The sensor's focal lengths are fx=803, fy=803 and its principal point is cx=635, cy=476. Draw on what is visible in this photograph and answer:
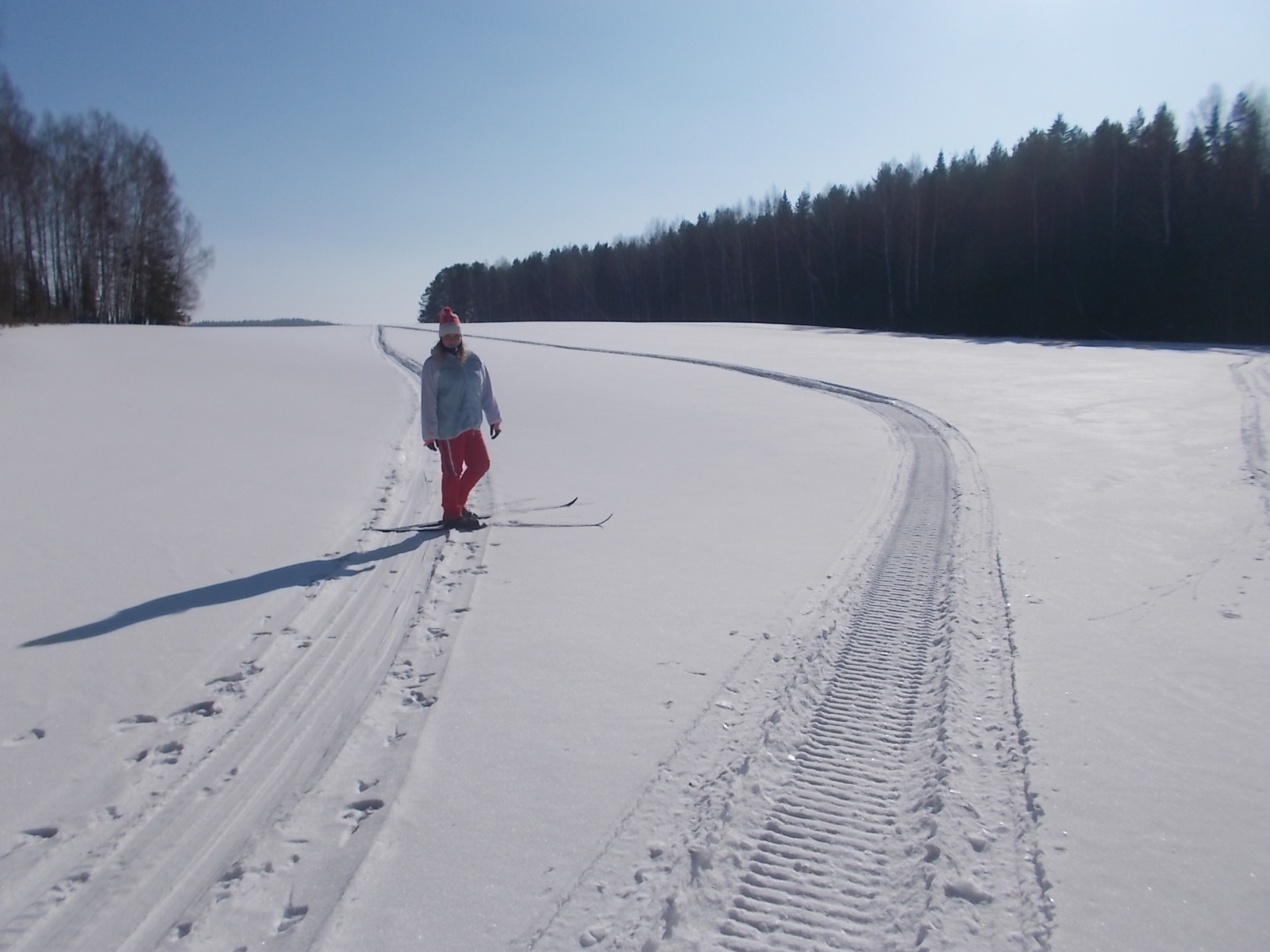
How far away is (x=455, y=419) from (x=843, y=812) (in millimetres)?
4214

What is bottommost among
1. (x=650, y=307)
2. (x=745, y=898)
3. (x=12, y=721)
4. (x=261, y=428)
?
(x=745, y=898)

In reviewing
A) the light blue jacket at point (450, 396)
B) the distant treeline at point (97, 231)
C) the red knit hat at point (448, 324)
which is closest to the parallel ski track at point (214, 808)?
the light blue jacket at point (450, 396)

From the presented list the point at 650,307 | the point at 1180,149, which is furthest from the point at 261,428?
the point at 650,307

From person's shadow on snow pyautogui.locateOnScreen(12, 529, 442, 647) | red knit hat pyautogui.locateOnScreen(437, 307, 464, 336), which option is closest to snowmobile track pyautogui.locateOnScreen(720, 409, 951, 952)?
person's shadow on snow pyautogui.locateOnScreen(12, 529, 442, 647)

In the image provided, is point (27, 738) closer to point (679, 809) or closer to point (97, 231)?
point (679, 809)

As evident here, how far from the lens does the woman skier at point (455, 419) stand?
5.89 meters

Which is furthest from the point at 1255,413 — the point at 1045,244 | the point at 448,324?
the point at 1045,244

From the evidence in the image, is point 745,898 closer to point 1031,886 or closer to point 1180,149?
point 1031,886

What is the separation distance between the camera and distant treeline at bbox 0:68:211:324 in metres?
31.0

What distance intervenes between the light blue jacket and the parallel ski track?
6.63 ft

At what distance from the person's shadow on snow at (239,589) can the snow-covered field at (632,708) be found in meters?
0.03

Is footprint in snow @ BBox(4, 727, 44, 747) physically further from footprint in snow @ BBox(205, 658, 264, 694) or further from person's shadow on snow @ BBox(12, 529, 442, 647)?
person's shadow on snow @ BBox(12, 529, 442, 647)

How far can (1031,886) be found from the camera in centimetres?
223

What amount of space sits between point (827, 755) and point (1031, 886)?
2.64ft
